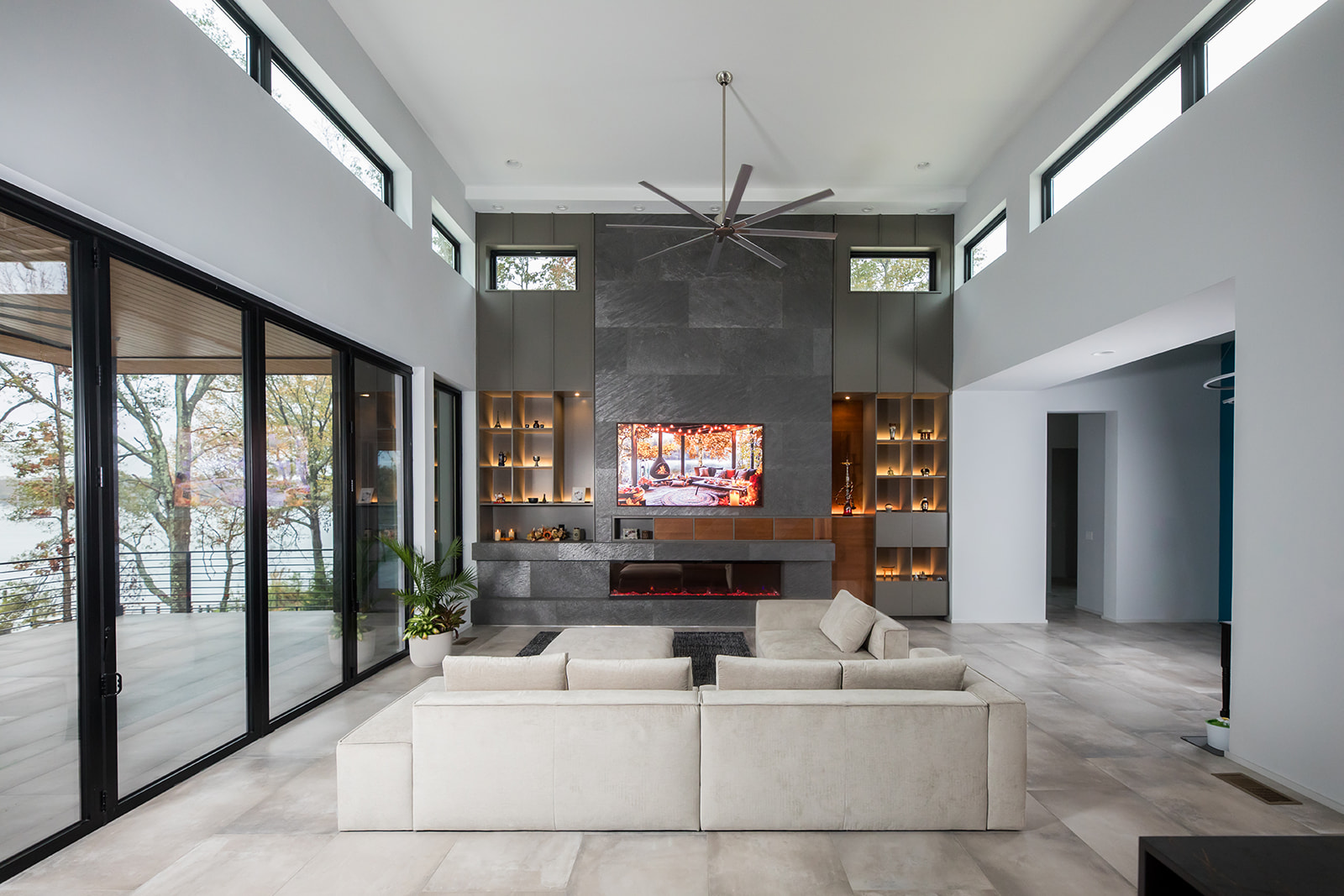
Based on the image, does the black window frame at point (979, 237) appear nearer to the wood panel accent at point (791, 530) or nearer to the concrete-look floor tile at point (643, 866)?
the wood panel accent at point (791, 530)

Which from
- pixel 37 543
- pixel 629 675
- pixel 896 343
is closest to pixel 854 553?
pixel 896 343

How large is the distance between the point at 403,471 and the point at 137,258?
298 centimetres

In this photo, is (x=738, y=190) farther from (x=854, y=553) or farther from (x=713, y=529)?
(x=854, y=553)

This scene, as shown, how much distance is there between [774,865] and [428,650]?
12.3ft

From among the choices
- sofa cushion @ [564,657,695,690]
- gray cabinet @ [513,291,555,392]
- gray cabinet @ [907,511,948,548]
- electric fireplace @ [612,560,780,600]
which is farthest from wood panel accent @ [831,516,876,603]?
sofa cushion @ [564,657,695,690]

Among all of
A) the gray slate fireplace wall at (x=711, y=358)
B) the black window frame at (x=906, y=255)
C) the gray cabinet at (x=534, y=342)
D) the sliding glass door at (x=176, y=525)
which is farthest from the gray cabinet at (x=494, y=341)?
the black window frame at (x=906, y=255)

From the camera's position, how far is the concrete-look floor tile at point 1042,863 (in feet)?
7.99

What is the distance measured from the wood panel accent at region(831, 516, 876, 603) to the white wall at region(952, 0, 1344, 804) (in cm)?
383

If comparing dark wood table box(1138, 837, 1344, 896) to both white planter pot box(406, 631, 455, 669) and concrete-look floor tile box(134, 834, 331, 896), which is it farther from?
white planter pot box(406, 631, 455, 669)

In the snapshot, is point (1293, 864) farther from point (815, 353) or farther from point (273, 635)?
point (815, 353)

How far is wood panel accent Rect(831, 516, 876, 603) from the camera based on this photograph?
7.71 metres

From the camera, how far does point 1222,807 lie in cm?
310

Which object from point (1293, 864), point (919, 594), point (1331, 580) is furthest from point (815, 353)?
point (1293, 864)

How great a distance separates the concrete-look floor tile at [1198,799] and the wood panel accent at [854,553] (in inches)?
160
